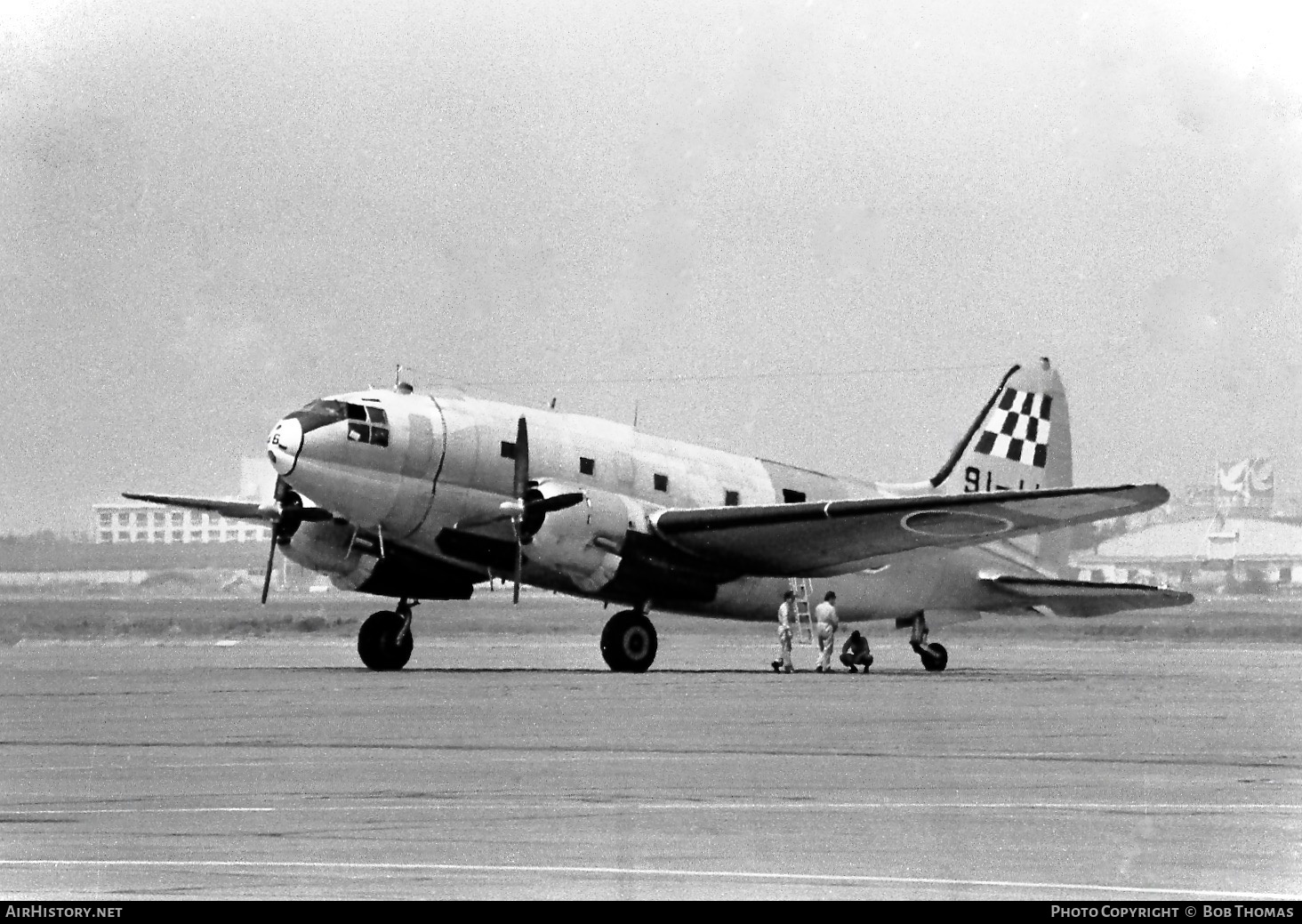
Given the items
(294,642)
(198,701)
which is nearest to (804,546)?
(198,701)

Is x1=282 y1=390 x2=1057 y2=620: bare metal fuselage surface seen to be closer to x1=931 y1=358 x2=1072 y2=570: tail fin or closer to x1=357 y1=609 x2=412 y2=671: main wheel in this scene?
x1=357 y1=609 x2=412 y2=671: main wheel

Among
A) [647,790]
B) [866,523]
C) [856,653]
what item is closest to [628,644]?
[856,653]

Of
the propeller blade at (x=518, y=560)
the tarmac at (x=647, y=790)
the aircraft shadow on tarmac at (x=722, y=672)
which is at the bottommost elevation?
the tarmac at (x=647, y=790)

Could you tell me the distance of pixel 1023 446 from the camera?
42219 millimetres

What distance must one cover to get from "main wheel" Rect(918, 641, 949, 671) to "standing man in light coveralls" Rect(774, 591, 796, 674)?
8.87ft

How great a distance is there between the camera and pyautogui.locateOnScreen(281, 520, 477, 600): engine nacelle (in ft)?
116

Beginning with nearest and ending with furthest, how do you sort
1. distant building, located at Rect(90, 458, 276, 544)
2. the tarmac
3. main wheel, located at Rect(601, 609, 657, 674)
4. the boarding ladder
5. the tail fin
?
1. the tarmac
2. main wheel, located at Rect(601, 609, 657, 674)
3. the boarding ladder
4. the tail fin
5. distant building, located at Rect(90, 458, 276, 544)

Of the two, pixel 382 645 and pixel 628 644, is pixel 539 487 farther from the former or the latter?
pixel 382 645

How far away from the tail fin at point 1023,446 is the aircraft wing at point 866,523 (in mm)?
4721

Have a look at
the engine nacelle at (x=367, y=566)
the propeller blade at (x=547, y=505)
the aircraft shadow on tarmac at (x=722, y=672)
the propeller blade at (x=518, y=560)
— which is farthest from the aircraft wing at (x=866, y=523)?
the engine nacelle at (x=367, y=566)

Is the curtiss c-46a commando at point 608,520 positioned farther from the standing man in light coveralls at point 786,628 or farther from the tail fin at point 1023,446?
the tail fin at point 1023,446

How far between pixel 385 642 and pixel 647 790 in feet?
66.0

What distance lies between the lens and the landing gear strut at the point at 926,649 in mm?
38719

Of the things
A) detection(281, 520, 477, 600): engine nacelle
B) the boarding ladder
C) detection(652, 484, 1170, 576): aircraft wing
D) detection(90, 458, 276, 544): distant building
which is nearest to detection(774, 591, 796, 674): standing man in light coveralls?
the boarding ladder
